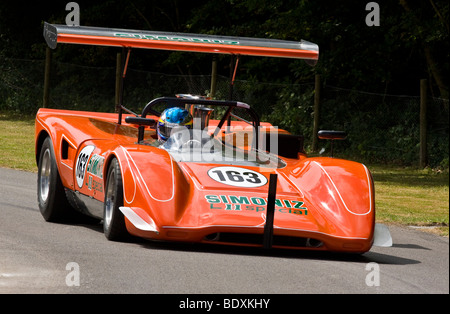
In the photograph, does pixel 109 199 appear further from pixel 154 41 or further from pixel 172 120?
pixel 154 41

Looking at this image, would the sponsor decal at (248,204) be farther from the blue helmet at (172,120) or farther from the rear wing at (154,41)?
the rear wing at (154,41)

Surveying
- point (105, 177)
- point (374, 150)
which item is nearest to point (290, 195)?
point (105, 177)

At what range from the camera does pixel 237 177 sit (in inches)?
293

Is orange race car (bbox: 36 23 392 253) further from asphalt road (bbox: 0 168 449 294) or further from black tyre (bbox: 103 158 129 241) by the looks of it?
asphalt road (bbox: 0 168 449 294)

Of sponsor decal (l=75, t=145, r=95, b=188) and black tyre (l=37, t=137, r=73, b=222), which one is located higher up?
sponsor decal (l=75, t=145, r=95, b=188)

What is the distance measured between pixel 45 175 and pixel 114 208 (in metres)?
2.53

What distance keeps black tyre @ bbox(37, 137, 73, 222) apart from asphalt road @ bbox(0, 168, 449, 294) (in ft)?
2.18

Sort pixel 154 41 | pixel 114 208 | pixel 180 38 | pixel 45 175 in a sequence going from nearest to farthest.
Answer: pixel 114 208
pixel 154 41
pixel 180 38
pixel 45 175

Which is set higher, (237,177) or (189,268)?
(237,177)

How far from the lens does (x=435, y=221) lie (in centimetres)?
1022

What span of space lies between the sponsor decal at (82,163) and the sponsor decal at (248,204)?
5.81 ft

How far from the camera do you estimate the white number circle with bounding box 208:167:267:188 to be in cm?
732

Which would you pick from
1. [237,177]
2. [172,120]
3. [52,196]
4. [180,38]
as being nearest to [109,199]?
[237,177]

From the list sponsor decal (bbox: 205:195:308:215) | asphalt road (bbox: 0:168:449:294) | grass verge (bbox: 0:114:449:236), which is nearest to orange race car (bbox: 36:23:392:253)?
sponsor decal (bbox: 205:195:308:215)
